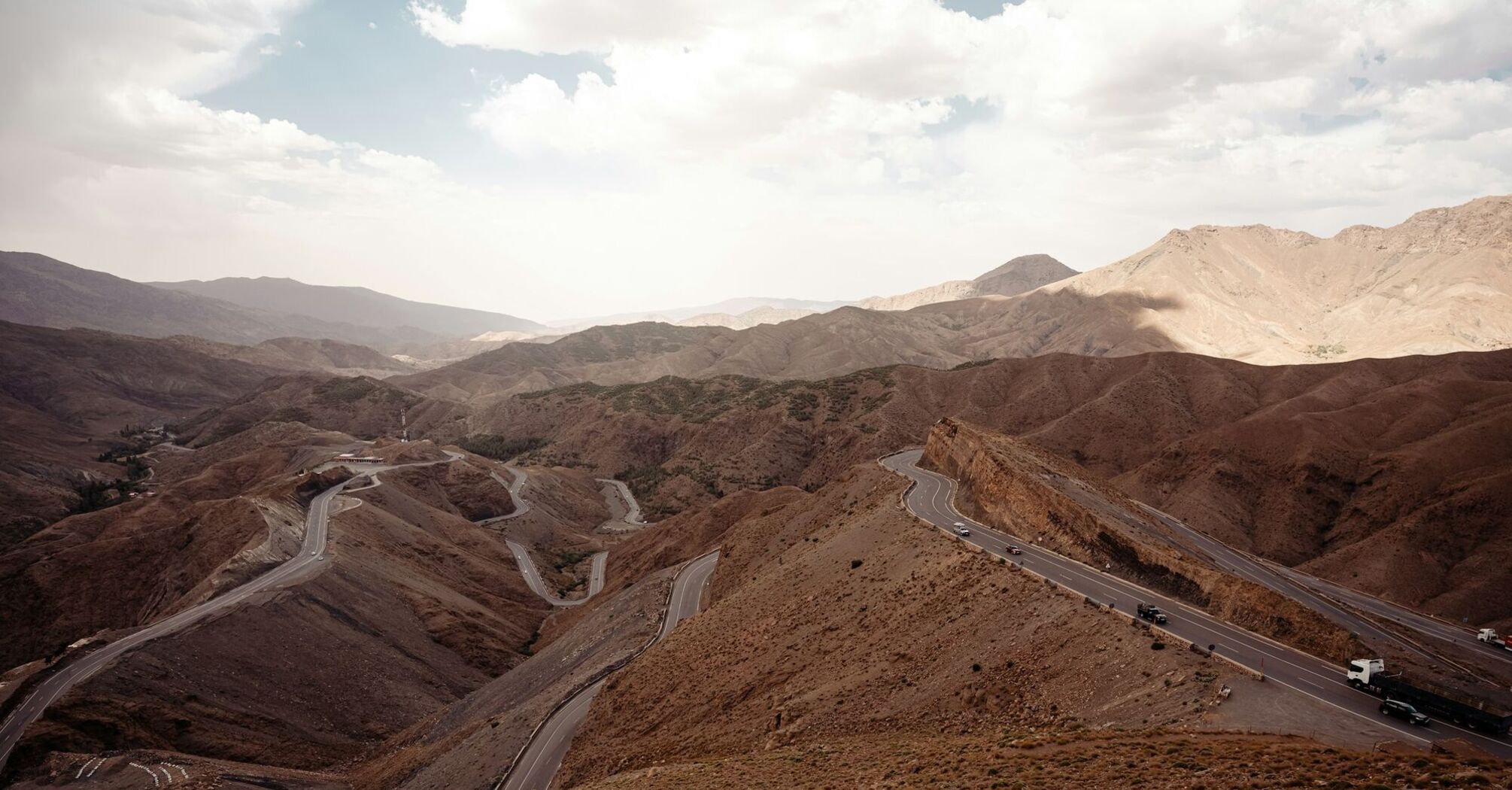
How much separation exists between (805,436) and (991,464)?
273 ft

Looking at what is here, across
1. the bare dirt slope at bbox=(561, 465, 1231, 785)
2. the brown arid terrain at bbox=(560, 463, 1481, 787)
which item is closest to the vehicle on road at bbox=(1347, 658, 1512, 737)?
the brown arid terrain at bbox=(560, 463, 1481, 787)

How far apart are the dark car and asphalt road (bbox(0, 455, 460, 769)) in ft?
187

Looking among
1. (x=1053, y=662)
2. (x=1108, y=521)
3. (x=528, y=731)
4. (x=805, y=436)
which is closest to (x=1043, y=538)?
(x=1108, y=521)

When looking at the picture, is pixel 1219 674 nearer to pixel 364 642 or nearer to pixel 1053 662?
pixel 1053 662

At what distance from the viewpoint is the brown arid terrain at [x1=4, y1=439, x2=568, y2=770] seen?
4138 cm

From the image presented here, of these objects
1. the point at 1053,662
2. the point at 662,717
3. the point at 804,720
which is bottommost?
the point at 662,717

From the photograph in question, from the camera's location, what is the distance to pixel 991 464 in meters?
47.9

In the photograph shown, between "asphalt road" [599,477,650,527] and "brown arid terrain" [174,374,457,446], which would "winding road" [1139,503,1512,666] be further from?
"brown arid terrain" [174,374,457,446]

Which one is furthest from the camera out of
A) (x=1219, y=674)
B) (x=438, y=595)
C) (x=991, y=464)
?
(x=438, y=595)

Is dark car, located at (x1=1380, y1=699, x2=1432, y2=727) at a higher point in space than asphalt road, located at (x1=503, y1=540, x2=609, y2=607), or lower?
higher

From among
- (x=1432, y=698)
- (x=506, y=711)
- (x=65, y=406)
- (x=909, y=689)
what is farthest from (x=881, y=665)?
(x=65, y=406)

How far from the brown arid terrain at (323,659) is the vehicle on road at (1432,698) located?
5032 cm

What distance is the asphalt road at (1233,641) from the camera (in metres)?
21.7

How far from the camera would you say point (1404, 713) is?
22.0 metres
